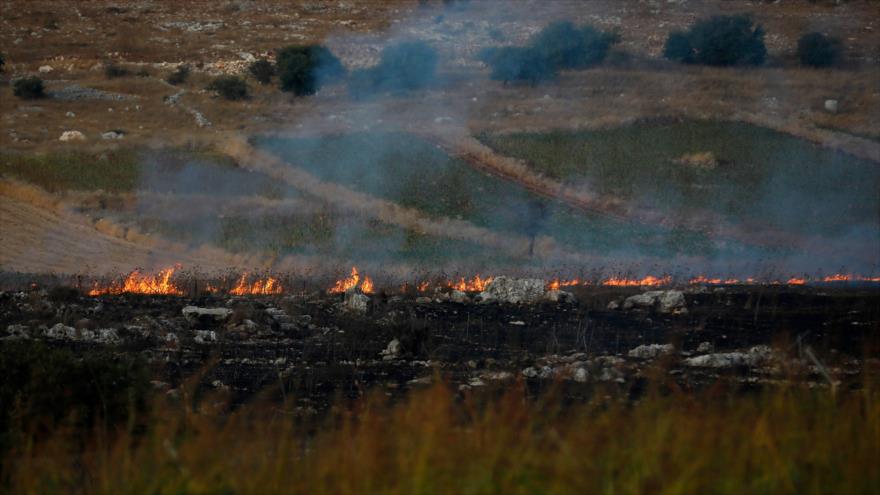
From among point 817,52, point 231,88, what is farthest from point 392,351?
point 817,52

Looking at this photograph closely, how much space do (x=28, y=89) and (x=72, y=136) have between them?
745cm

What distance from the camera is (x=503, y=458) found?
17.4ft

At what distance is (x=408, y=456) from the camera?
523 cm

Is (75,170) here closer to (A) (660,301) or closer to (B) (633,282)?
(B) (633,282)

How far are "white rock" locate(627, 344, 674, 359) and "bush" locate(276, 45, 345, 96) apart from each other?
34471 mm

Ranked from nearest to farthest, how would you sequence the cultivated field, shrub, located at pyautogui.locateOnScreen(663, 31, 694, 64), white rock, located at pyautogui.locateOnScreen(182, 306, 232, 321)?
the cultivated field < white rock, located at pyautogui.locateOnScreen(182, 306, 232, 321) < shrub, located at pyautogui.locateOnScreen(663, 31, 694, 64)

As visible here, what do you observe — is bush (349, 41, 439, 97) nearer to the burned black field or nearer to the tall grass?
the burned black field

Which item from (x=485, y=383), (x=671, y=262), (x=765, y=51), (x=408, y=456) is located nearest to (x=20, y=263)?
(x=671, y=262)

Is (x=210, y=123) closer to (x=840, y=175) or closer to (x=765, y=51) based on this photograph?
(x=840, y=175)

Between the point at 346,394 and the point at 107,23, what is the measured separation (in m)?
54.5

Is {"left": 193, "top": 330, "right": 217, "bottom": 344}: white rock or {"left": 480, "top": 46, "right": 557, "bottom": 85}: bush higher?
{"left": 193, "top": 330, "right": 217, "bottom": 344}: white rock

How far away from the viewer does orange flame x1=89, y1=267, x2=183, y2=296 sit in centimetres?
1855

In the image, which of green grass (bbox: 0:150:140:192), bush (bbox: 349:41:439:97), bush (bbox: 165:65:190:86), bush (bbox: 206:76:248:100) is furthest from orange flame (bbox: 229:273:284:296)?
bush (bbox: 165:65:190:86)

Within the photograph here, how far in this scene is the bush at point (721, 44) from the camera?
5125 cm
